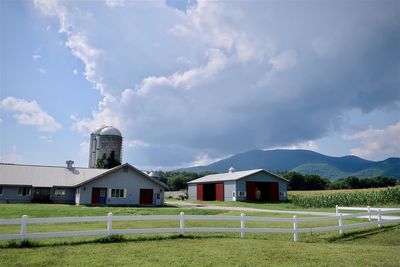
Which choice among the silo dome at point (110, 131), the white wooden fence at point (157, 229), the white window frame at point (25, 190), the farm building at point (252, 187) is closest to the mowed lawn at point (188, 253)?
the white wooden fence at point (157, 229)

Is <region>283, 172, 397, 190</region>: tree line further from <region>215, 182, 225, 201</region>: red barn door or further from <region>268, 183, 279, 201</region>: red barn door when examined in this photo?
<region>268, 183, 279, 201</region>: red barn door

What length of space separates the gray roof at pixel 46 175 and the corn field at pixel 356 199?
59.0 feet

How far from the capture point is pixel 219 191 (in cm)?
5631

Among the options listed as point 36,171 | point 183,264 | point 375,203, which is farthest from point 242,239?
point 36,171

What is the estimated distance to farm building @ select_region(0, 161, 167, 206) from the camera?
40.9m

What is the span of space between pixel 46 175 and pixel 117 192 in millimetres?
10019

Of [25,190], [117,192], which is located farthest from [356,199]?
[25,190]

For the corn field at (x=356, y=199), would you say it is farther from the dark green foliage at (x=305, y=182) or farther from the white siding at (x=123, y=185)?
the dark green foliage at (x=305, y=182)

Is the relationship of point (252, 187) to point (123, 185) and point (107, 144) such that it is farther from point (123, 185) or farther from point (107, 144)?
point (107, 144)

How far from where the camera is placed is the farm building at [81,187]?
4091 cm

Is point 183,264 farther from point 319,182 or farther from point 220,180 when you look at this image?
point 319,182

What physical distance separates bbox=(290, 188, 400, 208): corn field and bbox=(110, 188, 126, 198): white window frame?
21.3 meters

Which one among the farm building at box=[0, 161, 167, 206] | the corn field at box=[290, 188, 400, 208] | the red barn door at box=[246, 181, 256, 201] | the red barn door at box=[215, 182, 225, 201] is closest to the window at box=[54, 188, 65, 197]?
the farm building at box=[0, 161, 167, 206]

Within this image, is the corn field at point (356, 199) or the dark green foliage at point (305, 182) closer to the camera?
the corn field at point (356, 199)
